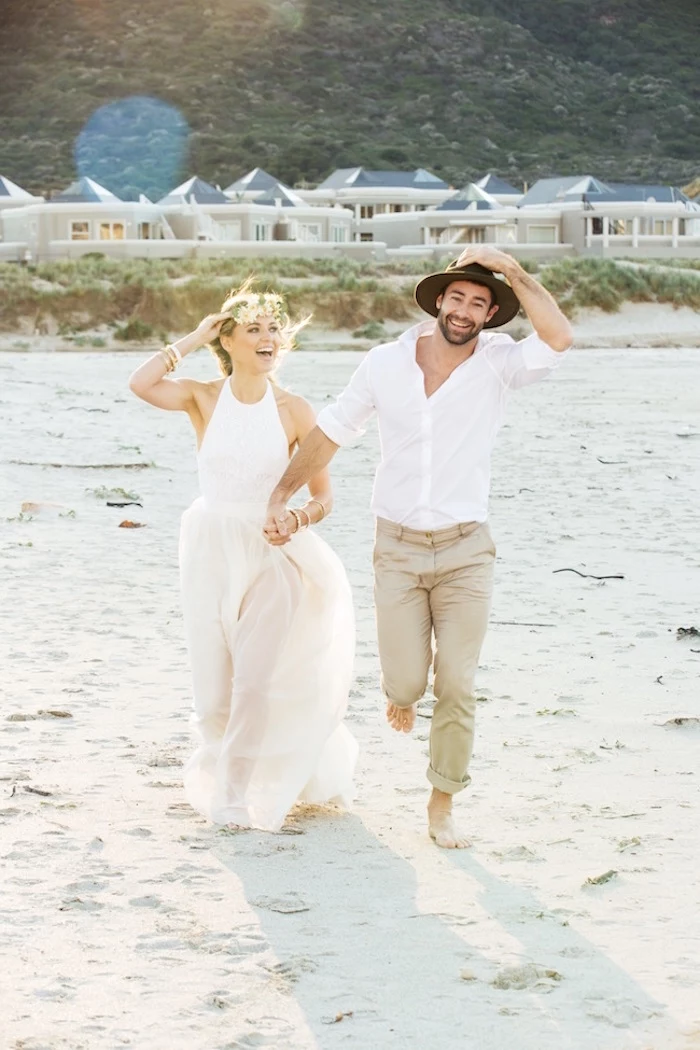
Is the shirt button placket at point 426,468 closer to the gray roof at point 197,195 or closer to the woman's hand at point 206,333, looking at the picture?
the woman's hand at point 206,333

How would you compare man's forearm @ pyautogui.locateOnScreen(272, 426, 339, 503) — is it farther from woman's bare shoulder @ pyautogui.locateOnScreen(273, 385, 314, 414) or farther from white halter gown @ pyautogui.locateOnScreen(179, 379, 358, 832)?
woman's bare shoulder @ pyautogui.locateOnScreen(273, 385, 314, 414)

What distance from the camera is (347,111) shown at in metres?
114

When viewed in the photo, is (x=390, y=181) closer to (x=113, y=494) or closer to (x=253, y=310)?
(x=113, y=494)

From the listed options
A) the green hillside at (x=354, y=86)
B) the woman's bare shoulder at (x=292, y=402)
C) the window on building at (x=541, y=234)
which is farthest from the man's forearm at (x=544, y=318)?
the green hillside at (x=354, y=86)

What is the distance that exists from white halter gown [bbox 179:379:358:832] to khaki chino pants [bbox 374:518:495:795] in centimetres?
36

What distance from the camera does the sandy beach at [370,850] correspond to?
3.80 metres

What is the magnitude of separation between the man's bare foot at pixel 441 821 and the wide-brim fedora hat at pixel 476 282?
1497 mm

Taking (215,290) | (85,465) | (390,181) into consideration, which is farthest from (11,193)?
(85,465)

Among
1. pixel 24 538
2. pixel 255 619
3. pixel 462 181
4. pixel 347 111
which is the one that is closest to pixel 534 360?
pixel 255 619

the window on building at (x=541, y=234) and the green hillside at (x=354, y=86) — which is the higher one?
the green hillside at (x=354, y=86)

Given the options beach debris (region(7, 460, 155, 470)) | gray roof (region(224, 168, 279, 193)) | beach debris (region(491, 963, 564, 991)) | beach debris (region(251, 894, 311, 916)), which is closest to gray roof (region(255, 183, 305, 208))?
gray roof (region(224, 168, 279, 193))

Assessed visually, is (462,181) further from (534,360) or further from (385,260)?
(534,360)

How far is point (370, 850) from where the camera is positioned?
5.04 m

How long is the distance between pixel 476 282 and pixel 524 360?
11.0 inches
